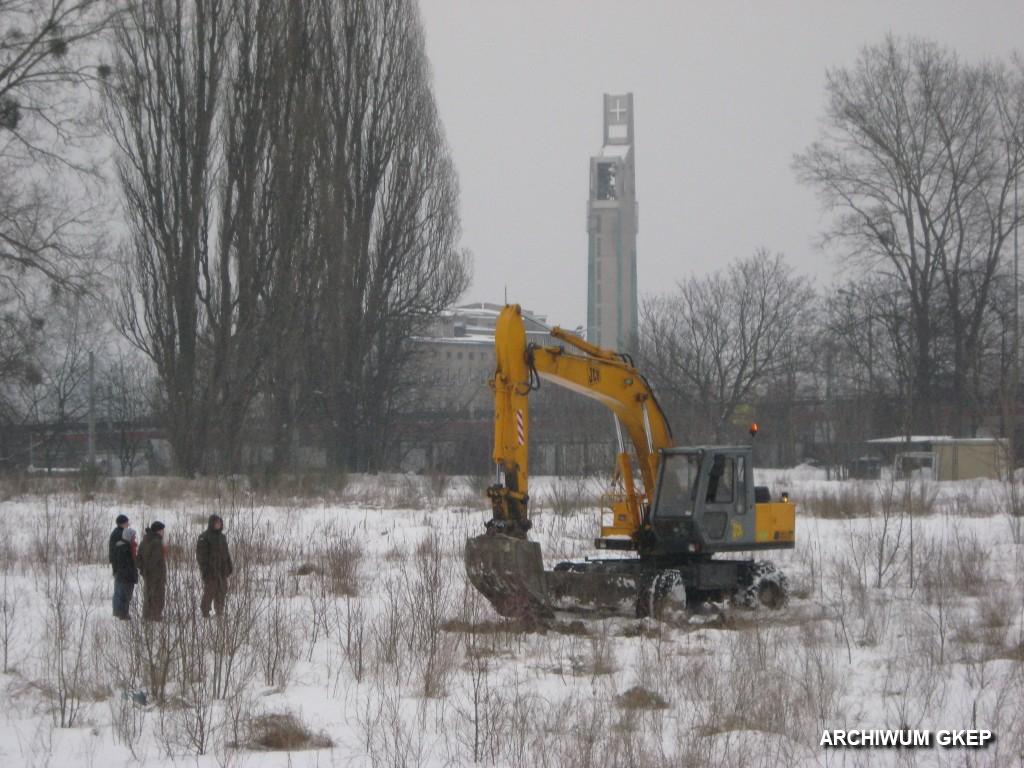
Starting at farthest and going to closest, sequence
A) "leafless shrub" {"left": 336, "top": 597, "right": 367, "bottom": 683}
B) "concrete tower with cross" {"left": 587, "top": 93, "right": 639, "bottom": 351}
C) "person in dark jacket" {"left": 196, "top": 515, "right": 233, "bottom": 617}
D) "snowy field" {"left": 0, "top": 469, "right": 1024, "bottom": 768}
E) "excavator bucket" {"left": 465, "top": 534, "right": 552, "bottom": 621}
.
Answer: "concrete tower with cross" {"left": 587, "top": 93, "right": 639, "bottom": 351} < "excavator bucket" {"left": 465, "top": 534, "right": 552, "bottom": 621} < "person in dark jacket" {"left": 196, "top": 515, "right": 233, "bottom": 617} < "leafless shrub" {"left": 336, "top": 597, "right": 367, "bottom": 683} < "snowy field" {"left": 0, "top": 469, "right": 1024, "bottom": 768}

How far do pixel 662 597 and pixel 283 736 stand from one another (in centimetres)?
645

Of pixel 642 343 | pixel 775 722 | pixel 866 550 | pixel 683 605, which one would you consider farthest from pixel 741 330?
pixel 775 722

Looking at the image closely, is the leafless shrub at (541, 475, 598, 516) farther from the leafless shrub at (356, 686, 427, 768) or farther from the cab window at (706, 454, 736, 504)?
the leafless shrub at (356, 686, 427, 768)

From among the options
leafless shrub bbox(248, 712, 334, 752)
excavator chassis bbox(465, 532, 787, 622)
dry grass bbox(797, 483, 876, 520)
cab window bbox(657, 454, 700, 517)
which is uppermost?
cab window bbox(657, 454, 700, 517)

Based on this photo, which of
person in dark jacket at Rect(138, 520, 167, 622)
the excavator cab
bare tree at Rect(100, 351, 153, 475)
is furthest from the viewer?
bare tree at Rect(100, 351, 153, 475)

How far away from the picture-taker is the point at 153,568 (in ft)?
41.7

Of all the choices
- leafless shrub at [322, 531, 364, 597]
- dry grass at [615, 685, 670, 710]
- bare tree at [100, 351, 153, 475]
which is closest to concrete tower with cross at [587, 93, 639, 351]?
bare tree at [100, 351, 153, 475]

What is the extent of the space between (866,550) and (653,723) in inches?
376

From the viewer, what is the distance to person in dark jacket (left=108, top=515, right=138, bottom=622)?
1320cm

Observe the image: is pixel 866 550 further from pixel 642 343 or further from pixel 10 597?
pixel 642 343

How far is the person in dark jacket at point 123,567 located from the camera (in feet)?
43.3

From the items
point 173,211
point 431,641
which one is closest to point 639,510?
point 431,641

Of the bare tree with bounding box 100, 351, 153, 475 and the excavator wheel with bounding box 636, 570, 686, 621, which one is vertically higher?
the bare tree with bounding box 100, 351, 153, 475

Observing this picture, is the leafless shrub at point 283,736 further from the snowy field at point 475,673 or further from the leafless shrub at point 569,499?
the leafless shrub at point 569,499
